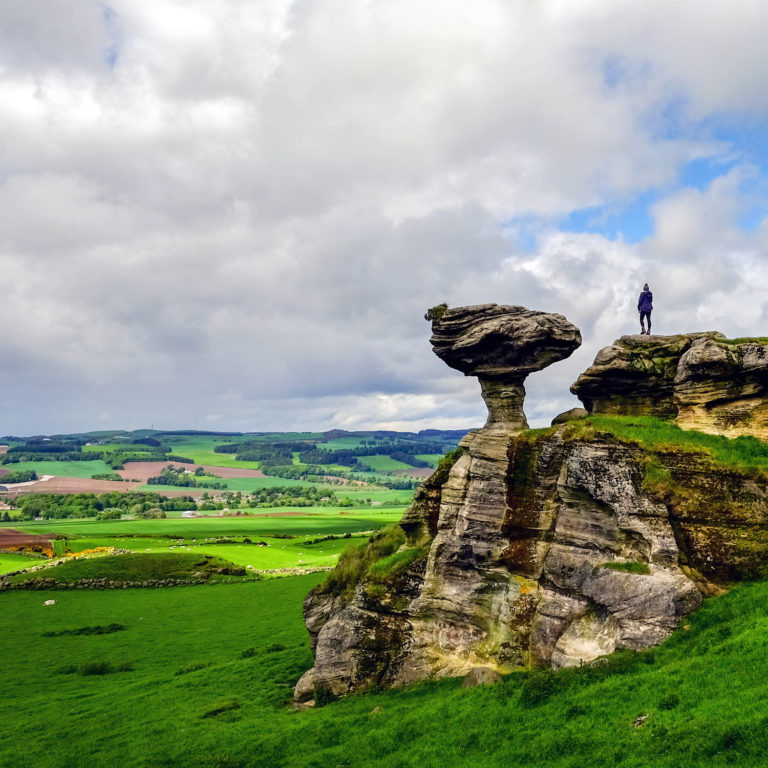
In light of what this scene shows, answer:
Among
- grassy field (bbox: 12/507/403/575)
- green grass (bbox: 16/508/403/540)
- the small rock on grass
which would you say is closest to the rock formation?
the small rock on grass

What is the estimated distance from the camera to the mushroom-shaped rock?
3391cm

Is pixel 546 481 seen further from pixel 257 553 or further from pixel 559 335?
pixel 257 553

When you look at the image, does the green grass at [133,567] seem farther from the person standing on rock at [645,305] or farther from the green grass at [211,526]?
the person standing on rock at [645,305]

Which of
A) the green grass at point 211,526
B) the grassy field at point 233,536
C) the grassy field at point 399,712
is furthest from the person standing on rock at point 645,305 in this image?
the green grass at point 211,526

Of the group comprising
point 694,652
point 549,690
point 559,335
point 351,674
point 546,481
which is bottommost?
point 351,674

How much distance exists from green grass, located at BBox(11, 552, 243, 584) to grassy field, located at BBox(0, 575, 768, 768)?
40.4m

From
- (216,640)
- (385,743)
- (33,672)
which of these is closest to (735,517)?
(385,743)

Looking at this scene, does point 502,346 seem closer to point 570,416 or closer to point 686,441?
point 570,416

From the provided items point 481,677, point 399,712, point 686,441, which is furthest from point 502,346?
point 399,712

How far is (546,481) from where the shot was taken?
1221 inches

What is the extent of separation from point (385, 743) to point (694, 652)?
13510mm

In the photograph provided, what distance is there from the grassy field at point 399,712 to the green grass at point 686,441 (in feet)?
19.6

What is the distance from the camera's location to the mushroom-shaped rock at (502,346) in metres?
33.9

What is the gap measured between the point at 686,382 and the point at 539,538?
12.5m
